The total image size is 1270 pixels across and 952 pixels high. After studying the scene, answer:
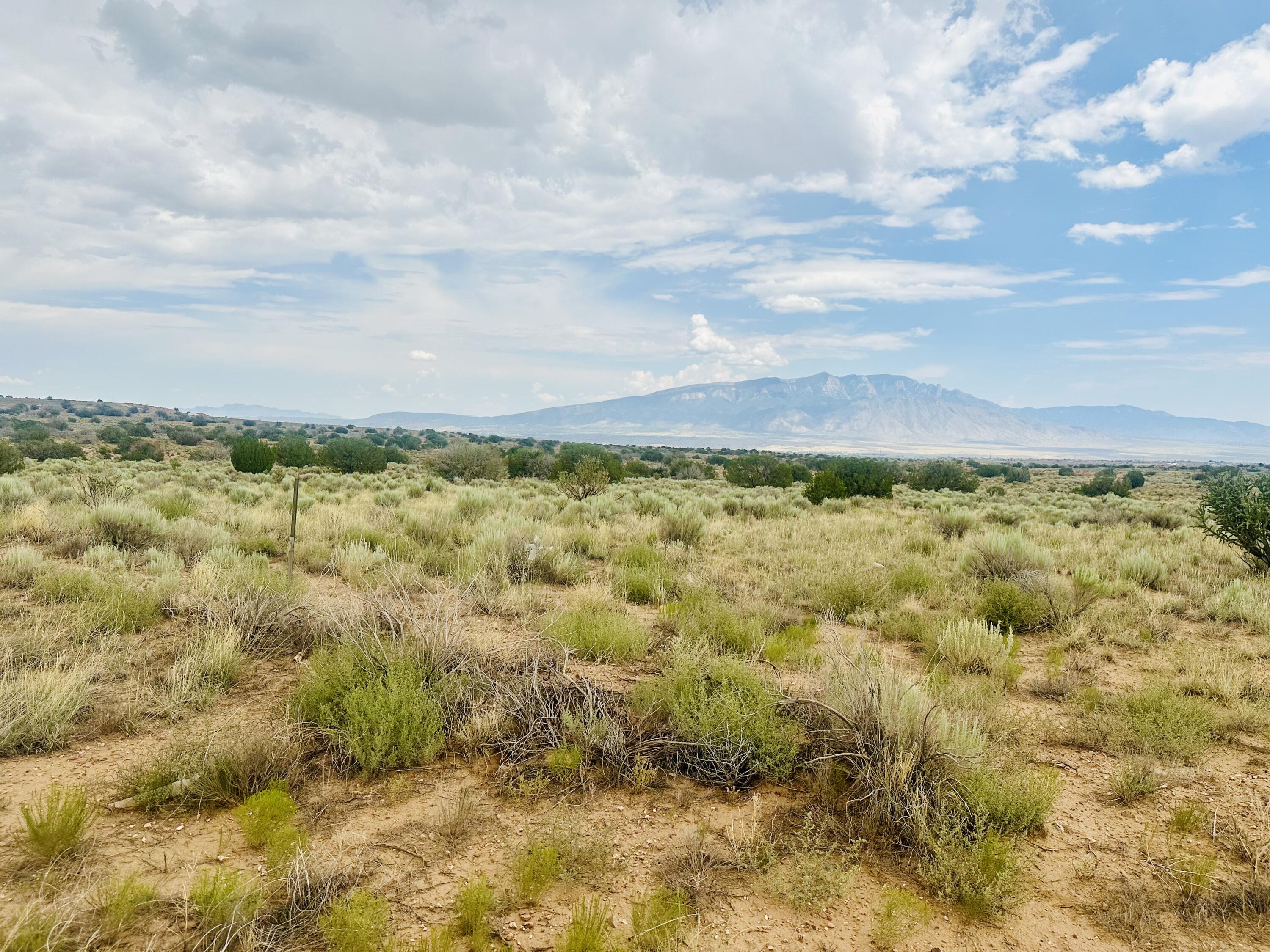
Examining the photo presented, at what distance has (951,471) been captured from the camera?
4431cm

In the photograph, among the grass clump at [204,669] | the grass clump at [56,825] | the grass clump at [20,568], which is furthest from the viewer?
the grass clump at [20,568]

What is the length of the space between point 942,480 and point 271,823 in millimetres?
43816

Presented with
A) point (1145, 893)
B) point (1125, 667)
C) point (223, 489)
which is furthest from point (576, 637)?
point (223, 489)

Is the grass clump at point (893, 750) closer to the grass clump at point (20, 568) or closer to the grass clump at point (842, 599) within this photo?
the grass clump at point (842, 599)

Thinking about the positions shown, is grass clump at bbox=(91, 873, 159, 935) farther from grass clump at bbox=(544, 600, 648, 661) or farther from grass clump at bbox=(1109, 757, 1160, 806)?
grass clump at bbox=(1109, 757, 1160, 806)

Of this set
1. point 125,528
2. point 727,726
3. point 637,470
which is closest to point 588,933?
point 727,726

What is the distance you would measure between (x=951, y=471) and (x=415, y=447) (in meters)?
51.7

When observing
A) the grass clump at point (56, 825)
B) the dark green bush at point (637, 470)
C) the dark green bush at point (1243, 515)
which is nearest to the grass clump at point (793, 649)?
the grass clump at point (56, 825)

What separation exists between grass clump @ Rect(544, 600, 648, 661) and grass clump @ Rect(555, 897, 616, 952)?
9.44 feet

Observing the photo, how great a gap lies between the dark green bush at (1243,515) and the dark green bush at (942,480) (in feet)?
88.0

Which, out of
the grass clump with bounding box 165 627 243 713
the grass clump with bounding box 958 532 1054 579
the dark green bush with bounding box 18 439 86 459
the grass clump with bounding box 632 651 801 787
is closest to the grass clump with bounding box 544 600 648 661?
the grass clump with bounding box 632 651 801 787

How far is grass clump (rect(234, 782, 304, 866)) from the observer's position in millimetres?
3436

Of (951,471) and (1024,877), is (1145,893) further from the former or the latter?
(951,471)

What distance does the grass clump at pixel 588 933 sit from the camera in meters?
2.94
